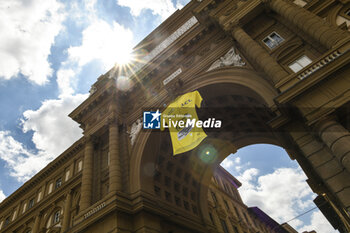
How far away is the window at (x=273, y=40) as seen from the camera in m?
18.4

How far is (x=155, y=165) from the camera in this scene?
24.2m

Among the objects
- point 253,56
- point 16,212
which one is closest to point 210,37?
point 253,56

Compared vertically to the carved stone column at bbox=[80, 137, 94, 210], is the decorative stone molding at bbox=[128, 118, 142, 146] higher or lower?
higher

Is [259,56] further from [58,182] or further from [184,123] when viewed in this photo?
[58,182]

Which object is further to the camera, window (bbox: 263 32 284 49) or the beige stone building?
window (bbox: 263 32 284 49)

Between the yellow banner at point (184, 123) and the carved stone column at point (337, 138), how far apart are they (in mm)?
7216

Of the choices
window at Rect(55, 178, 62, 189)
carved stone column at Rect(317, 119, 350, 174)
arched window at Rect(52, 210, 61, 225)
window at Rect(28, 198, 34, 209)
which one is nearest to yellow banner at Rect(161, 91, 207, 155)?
carved stone column at Rect(317, 119, 350, 174)

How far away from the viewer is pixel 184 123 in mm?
18344

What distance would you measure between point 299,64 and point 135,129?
1585cm

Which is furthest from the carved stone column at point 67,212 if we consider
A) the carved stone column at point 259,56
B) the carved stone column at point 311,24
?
the carved stone column at point 311,24

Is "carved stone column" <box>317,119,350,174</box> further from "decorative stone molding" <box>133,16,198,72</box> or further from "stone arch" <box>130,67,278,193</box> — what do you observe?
"decorative stone molding" <box>133,16,198,72</box>

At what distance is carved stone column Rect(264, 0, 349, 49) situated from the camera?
13.8m

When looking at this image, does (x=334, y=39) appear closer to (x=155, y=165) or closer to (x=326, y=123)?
(x=326, y=123)

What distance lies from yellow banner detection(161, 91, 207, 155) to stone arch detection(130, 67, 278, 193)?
2.43 meters
